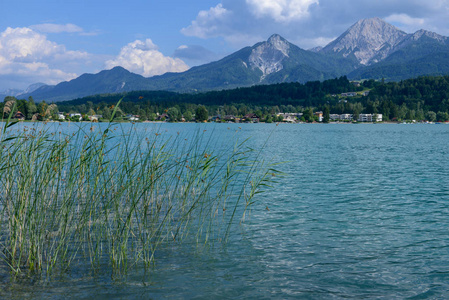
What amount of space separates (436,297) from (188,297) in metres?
5.04

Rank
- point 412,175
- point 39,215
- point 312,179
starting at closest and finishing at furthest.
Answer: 1. point 39,215
2. point 312,179
3. point 412,175

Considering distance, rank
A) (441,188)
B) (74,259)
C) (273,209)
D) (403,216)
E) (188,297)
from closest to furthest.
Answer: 1. (188,297)
2. (74,259)
3. (403,216)
4. (273,209)
5. (441,188)

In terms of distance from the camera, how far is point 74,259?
31.3 ft

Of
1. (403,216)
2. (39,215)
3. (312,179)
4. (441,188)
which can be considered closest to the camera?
(39,215)

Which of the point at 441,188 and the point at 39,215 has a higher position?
the point at 39,215

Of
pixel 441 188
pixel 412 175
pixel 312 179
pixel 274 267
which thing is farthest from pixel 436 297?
pixel 412 175

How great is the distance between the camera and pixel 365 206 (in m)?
16.8

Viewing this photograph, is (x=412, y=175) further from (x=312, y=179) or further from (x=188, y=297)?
(x=188, y=297)

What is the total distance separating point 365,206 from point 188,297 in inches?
444

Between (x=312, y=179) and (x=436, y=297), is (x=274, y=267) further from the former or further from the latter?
(x=312, y=179)

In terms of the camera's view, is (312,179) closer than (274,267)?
No

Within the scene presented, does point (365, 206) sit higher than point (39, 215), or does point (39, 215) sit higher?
point (39, 215)

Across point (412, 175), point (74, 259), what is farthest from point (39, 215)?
point (412, 175)

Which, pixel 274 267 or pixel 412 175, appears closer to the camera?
pixel 274 267
